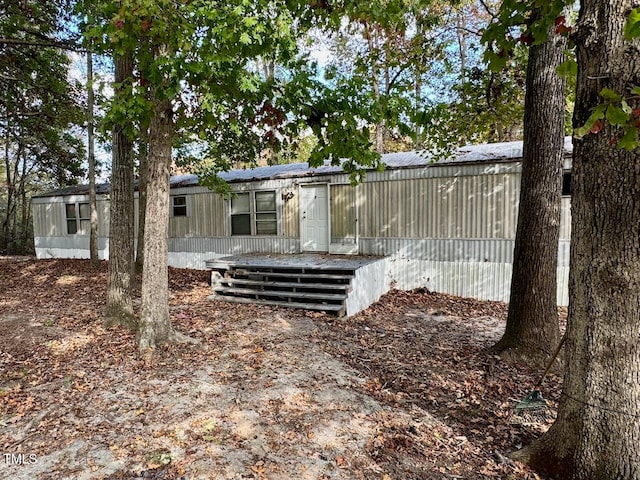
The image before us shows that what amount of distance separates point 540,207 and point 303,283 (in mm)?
4515

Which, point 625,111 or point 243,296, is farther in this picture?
point 243,296

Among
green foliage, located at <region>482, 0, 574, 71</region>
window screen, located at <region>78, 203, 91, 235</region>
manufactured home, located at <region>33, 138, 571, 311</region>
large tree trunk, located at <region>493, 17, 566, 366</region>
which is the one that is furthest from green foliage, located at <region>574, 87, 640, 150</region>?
window screen, located at <region>78, 203, 91, 235</region>

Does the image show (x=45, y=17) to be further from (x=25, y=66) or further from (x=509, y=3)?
(x=509, y=3)

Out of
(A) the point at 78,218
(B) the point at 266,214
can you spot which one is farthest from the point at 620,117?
(A) the point at 78,218

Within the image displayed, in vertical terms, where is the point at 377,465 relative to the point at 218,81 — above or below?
→ below

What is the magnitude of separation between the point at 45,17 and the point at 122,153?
5.71 metres

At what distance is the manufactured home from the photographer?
8422mm

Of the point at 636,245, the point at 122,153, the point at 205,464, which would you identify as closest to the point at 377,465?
the point at 205,464

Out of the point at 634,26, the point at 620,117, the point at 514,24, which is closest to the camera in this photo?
the point at 634,26

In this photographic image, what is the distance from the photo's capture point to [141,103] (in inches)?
164

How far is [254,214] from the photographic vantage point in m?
11.5

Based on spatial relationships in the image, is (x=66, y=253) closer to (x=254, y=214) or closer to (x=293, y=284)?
(x=254, y=214)

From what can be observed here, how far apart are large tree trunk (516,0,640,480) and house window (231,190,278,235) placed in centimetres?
919

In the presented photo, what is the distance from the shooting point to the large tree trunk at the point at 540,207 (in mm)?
4594
